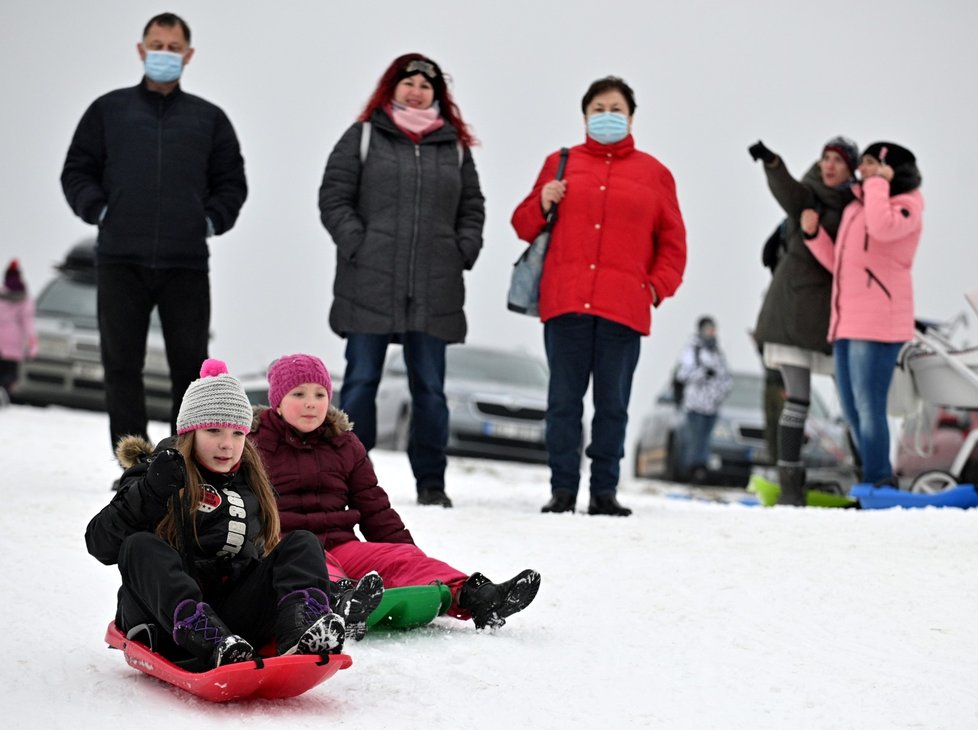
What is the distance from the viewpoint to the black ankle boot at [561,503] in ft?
24.4

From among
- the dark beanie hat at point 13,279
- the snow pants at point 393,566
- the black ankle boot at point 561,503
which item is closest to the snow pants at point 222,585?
the snow pants at point 393,566

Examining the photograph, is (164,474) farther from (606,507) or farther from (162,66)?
(606,507)

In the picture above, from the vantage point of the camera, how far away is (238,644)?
138 inches

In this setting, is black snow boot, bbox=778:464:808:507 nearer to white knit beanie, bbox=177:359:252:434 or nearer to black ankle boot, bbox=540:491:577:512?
black ankle boot, bbox=540:491:577:512

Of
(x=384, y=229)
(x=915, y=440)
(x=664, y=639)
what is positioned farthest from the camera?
(x=915, y=440)

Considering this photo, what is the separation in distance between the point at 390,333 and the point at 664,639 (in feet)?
9.55

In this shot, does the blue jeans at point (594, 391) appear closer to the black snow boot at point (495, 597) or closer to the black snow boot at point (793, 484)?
the black snow boot at point (793, 484)

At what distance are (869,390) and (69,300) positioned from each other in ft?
32.7

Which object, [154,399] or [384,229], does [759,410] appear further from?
[384,229]

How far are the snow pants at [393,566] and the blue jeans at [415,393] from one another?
8.15 feet

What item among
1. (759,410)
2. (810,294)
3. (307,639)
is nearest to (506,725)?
(307,639)

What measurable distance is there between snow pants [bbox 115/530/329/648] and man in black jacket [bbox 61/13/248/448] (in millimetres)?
3295

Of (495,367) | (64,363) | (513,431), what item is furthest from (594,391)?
(64,363)

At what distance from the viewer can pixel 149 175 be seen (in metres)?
7.02
